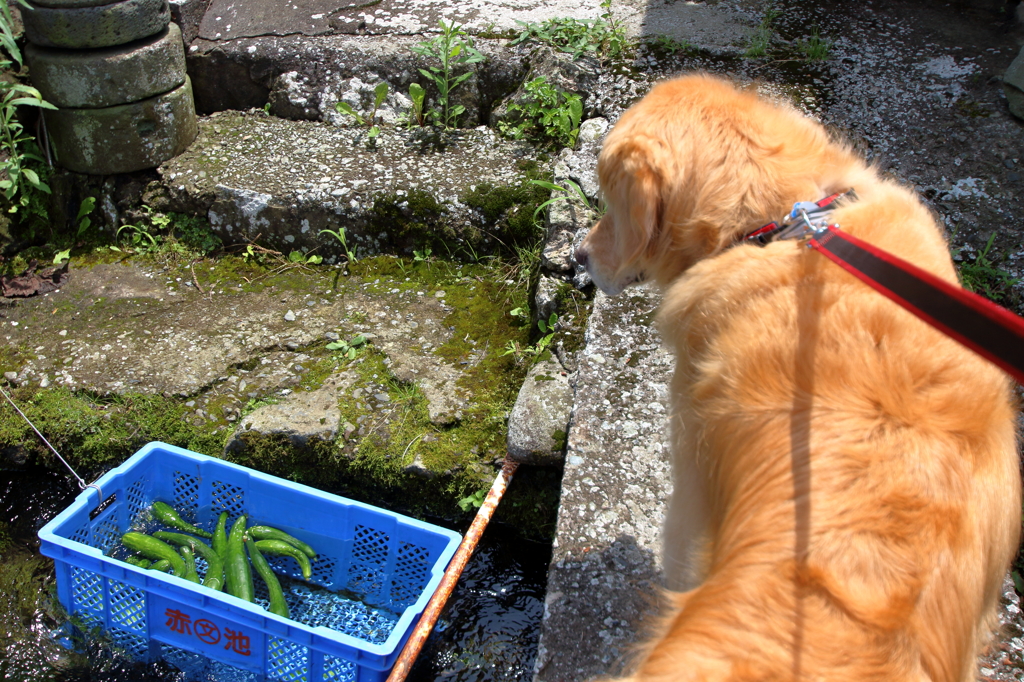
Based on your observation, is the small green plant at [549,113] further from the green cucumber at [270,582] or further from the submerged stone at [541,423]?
the green cucumber at [270,582]

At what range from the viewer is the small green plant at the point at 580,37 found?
3926 millimetres

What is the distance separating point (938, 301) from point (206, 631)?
233 cm

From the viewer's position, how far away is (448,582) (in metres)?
2.22

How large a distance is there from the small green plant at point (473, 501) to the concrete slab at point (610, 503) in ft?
1.58

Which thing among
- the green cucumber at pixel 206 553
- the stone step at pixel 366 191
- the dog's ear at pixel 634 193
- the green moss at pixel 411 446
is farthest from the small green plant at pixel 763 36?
the green cucumber at pixel 206 553

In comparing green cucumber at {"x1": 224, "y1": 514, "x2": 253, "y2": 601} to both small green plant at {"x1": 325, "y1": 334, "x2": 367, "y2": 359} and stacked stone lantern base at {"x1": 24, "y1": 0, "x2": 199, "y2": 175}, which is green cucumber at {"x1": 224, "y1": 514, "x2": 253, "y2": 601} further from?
stacked stone lantern base at {"x1": 24, "y1": 0, "x2": 199, "y2": 175}

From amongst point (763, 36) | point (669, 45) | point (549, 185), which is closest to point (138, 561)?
point (549, 185)

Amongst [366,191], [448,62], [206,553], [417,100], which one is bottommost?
[206,553]

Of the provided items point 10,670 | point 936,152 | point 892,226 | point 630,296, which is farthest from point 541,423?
point 936,152

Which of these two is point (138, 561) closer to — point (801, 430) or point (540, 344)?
point (540, 344)

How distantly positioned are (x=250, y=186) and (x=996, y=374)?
3372mm

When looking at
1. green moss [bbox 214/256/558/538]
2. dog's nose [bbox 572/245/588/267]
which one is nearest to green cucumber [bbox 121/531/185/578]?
green moss [bbox 214/256/558/538]

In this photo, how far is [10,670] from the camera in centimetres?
241

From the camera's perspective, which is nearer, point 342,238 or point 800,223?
point 800,223
